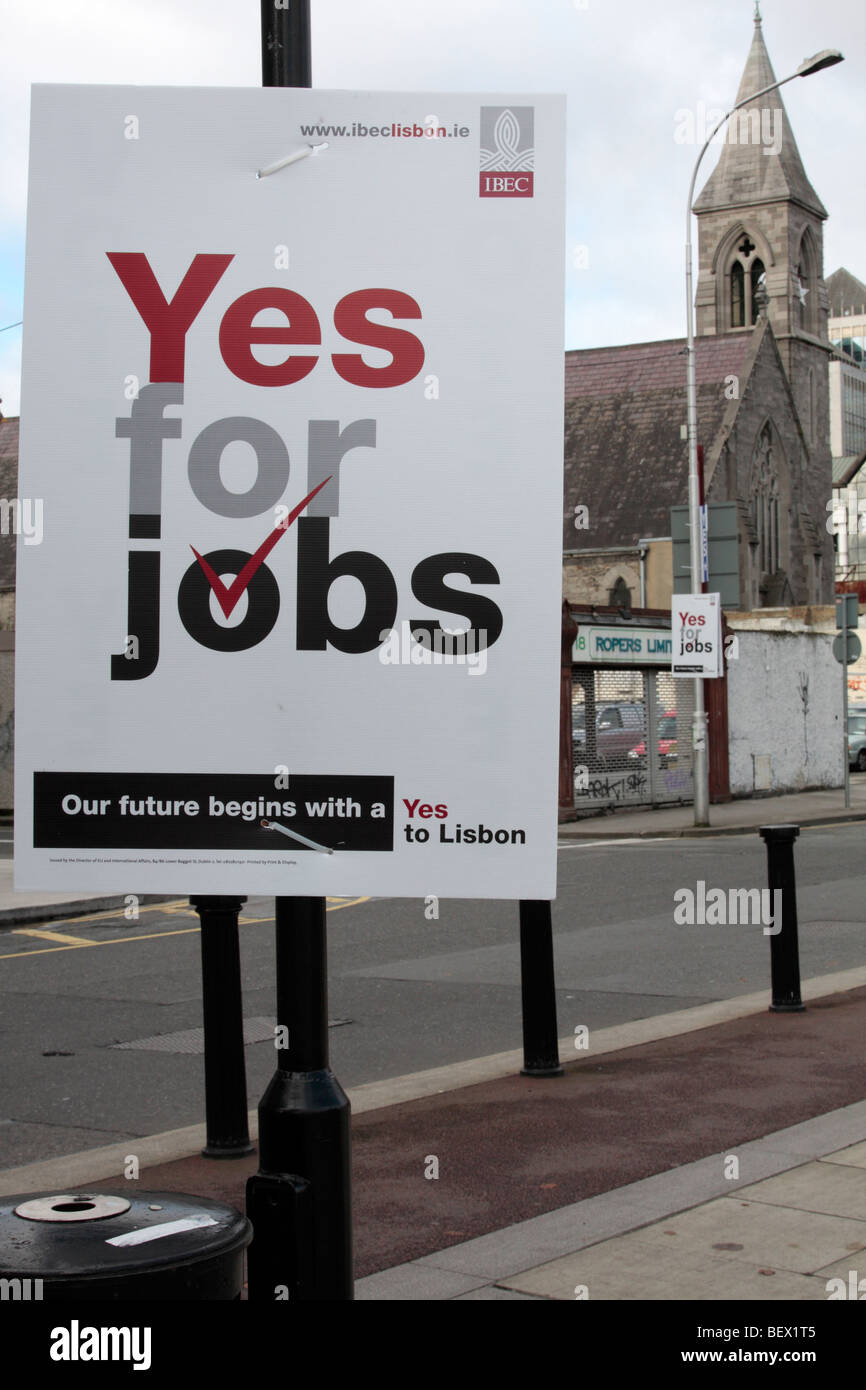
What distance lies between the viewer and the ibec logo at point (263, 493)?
281 cm

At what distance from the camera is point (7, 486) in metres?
61.0

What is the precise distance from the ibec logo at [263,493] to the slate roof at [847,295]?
194691 mm

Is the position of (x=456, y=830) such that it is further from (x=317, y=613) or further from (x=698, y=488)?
(x=698, y=488)

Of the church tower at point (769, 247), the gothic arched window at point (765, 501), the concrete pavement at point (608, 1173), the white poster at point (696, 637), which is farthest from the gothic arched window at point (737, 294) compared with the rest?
the concrete pavement at point (608, 1173)

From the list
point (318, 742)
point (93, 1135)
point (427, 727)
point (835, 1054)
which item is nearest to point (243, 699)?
point (318, 742)

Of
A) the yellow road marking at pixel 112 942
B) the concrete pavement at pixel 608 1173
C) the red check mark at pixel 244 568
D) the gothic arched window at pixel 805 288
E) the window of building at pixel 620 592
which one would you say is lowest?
the concrete pavement at pixel 608 1173

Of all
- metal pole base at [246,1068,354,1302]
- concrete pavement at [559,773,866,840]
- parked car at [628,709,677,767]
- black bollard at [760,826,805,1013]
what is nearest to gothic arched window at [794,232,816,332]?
concrete pavement at [559,773,866,840]

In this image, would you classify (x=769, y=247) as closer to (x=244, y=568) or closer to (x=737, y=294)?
(x=737, y=294)

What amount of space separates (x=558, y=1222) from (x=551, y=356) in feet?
10.6

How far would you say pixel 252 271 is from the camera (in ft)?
9.48

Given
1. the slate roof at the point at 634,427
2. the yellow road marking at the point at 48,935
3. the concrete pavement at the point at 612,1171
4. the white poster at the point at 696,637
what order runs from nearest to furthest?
the concrete pavement at the point at 612,1171 < the yellow road marking at the point at 48,935 < the white poster at the point at 696,637 < the slate roof at the point at 634,427

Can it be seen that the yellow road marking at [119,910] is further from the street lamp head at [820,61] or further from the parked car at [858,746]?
the parked car at [858,746]

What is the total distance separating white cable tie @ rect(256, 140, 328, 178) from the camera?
2896mm
